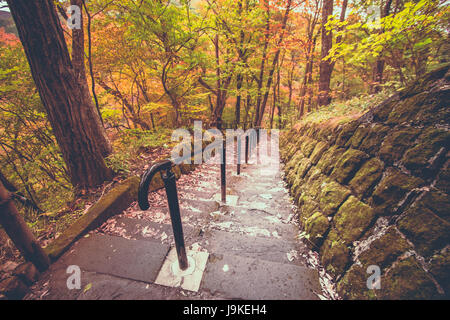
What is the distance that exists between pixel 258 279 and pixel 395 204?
1.56 m

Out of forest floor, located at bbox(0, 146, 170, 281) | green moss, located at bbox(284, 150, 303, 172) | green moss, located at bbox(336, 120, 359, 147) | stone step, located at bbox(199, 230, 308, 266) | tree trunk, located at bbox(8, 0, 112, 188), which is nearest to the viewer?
forest floor, located at bbox(0, 146, 170, 281)

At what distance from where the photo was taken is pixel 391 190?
1735mm

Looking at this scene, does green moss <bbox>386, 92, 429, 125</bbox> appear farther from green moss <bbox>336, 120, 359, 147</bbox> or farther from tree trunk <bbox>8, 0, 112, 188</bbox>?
tree trunk <bbox>8, 0, 112, 188</bbox>

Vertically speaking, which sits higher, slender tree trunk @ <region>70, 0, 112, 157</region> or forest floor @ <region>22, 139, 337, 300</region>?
slender tree trunk @ <region>70, 0, 112, 157</region>

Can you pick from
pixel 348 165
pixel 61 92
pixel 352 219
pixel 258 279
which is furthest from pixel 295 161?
pixel 61 92

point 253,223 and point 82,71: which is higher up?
point 82,71

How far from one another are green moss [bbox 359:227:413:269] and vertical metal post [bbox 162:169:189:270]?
1.83 metres

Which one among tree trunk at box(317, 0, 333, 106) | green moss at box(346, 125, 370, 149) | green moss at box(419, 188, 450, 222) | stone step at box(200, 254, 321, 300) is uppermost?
tree trunk at box(317, 0, 333, 106)

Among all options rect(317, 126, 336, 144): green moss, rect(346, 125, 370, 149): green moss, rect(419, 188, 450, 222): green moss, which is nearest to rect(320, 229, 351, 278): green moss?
rect(419, 188, 450, 222): green moss

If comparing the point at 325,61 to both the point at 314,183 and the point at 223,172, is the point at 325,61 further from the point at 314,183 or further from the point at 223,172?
the point at 223,172

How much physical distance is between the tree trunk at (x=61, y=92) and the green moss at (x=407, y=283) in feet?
13.8

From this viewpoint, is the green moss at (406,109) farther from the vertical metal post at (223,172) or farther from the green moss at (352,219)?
the vertical metal post at (223,172)

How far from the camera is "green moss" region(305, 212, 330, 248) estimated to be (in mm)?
2245
